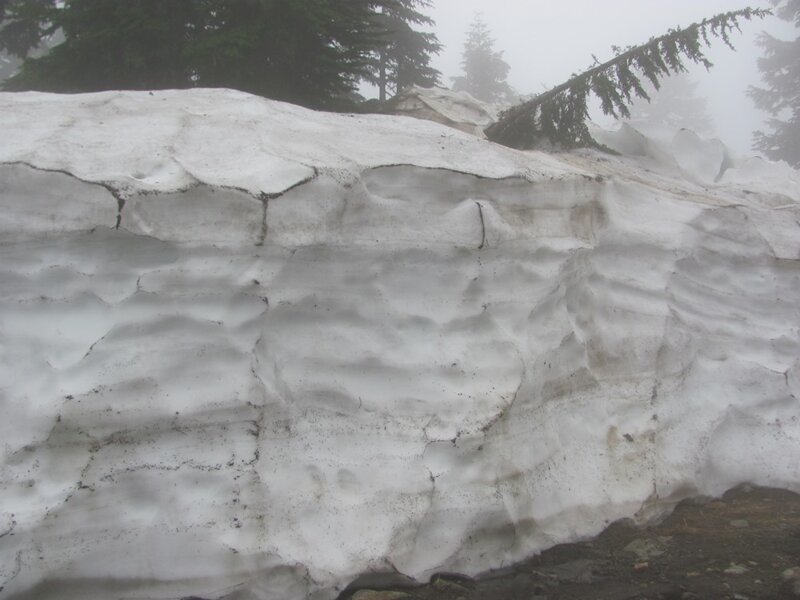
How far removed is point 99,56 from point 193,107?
131 inches

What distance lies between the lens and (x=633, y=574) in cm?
324

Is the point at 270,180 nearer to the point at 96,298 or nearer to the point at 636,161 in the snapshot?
the point at 96,298

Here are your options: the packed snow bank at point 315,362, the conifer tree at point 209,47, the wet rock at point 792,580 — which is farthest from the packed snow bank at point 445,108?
the wet rock at point 792,580

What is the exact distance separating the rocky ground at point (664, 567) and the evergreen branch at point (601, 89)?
4027 mm

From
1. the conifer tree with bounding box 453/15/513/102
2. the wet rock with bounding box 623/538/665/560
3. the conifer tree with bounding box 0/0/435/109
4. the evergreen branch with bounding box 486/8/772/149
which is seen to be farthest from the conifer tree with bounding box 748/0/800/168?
the wet rock with bounding box 623/538/665/560

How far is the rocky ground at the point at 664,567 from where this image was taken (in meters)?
3.02

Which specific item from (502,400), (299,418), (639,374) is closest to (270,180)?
(299,418)

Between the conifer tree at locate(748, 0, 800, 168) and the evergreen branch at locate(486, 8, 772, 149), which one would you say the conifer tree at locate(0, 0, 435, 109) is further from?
the conifer tree at locate(748, 0, 800, 168)

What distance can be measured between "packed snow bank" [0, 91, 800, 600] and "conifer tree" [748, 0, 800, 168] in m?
21.6

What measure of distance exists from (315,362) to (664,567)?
2327 millimetres

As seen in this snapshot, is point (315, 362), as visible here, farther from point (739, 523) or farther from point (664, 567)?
point (739, 523)

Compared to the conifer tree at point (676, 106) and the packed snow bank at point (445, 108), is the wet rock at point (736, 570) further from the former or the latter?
the conifer tree at point (676, 106)

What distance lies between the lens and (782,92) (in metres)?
26.9

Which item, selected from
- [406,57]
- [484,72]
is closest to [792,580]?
[406,57]
